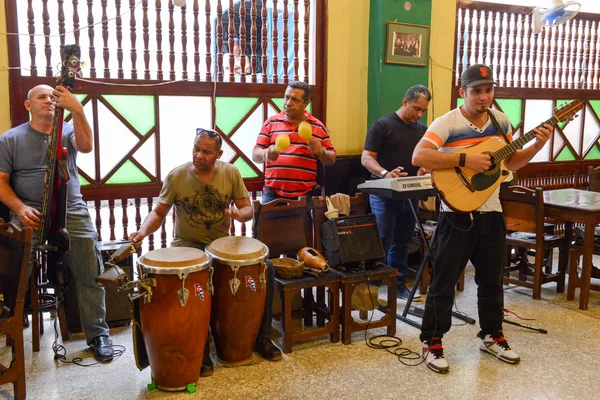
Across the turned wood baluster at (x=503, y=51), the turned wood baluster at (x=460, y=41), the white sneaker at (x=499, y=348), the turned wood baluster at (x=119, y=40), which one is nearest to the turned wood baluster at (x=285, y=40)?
the turned wood baluster at (x=119, y=40)

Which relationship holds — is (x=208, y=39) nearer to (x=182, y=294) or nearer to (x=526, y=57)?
(x=182, y=294)

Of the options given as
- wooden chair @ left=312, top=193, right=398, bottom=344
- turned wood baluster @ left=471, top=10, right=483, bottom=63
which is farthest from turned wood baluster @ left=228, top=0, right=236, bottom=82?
turned wood baluster @ left=471, top=10, right=483, bottom=63

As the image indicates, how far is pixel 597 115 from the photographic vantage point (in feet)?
21.4

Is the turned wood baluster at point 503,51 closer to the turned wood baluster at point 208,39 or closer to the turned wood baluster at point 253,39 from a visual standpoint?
the turned wood baluster at point 253,39

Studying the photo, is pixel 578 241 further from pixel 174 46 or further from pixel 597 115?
pixel 174 46

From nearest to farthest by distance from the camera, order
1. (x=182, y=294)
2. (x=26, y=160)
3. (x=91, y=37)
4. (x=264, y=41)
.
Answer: (x=182, y=294) < (x=26, y=160) < (x=91, y=37) < (x=264, y=41)

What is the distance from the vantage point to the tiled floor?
9.51ft

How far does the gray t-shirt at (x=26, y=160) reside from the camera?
10.8ft

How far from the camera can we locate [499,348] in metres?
3.32

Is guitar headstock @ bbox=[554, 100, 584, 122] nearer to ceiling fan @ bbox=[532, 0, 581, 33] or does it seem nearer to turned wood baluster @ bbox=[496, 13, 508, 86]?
turned wood baluster @ bbox=[496, 13, 508, 86]

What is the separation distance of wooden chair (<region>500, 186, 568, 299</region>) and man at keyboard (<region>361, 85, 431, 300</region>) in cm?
81

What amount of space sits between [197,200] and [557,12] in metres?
4.28

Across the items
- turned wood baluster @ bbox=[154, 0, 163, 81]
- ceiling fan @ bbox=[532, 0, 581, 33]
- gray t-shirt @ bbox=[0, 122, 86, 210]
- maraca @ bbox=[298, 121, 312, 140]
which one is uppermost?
ceiling fan @ bbox=[532, 0, 581, 33]

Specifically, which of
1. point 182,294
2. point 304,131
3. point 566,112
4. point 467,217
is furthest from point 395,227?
point 182,294
